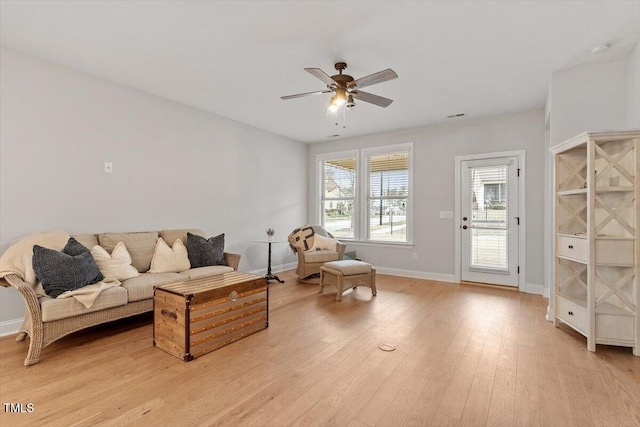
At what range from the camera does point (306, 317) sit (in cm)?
343

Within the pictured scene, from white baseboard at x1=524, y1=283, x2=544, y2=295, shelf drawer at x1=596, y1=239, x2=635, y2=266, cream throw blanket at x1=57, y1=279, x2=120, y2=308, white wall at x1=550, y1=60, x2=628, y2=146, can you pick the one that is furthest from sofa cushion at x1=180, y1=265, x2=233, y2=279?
white baseboard at x1=524, y1=283, x2=544, y2=295

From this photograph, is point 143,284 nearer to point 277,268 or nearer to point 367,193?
point 277,268

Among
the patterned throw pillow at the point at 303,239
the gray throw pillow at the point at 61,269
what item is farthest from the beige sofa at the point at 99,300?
the patterned throw pillow at the point at 303,239

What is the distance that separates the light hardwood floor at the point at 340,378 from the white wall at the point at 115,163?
131 cm

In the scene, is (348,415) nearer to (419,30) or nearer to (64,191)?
(419,30)

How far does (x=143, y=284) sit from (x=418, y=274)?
4.28 m

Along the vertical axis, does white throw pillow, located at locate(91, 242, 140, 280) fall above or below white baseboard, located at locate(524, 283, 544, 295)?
above

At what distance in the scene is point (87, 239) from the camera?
3.26 metres

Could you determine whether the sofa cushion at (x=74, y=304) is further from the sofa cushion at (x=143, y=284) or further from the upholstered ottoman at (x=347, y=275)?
the upholstered ottoman at (x=347, y=275)

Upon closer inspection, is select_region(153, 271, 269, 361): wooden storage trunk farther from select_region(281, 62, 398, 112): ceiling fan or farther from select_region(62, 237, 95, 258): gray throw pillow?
select_region(281, 62, 398, 112): ceiling fan

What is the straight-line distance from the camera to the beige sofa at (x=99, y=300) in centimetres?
237

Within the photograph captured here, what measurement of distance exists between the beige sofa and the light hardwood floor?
204 mm

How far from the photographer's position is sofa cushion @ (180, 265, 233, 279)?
11.7 feet

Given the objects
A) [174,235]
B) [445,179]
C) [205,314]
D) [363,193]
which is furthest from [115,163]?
[445,179]
